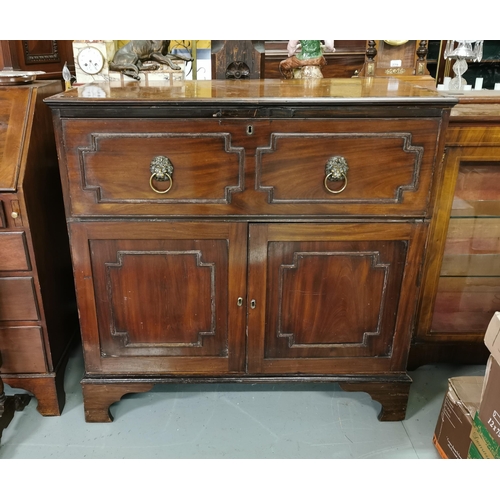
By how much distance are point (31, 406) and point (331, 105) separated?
133 cm

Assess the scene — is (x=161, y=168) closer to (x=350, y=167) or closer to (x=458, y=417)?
(x=350, y=167)

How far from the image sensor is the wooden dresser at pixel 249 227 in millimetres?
1170

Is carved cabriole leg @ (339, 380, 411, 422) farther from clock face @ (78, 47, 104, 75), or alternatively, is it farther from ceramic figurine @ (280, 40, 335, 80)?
clock face @ (78, 47, 104, 75)

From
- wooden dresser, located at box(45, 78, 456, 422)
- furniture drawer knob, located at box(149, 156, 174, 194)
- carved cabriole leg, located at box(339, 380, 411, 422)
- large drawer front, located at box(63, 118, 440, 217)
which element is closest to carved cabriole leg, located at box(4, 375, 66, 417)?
wooden dresser, located at box(45, 78, 456, 422)

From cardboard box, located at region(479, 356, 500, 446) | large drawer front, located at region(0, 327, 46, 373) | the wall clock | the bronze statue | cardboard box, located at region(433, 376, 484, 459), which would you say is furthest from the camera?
the wall clock

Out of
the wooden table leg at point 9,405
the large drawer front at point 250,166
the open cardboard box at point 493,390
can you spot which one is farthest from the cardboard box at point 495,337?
the wooden table leg at point 9,405

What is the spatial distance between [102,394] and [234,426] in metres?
0.42

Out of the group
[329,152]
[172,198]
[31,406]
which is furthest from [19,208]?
[329,152]

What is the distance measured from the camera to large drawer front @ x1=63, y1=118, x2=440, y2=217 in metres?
1.17

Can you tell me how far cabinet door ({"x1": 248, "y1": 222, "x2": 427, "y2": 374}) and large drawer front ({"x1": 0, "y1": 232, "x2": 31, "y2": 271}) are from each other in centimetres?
63

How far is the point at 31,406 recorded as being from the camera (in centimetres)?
157

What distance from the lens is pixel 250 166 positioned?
120 centimetres

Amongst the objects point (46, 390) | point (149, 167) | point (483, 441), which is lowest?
point (46, 390)

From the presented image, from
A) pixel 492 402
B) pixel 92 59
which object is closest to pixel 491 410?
pixel 492 402
